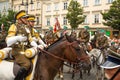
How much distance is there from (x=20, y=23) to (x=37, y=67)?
1.25m

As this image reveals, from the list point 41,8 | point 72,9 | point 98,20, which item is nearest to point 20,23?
point 72,9

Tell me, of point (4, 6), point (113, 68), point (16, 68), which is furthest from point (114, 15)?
point (4, 6)

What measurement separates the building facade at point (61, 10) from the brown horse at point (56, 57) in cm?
3475

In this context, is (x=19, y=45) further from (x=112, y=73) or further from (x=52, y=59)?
(x=112, y=73)

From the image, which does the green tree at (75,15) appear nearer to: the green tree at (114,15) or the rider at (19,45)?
the green tree at (114,15)

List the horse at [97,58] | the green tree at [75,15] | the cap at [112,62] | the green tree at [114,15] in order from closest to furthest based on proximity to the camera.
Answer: the cap at [112,62]
the horse at [97,58]
the green tree at [114,15]
the green tree at [75,15]

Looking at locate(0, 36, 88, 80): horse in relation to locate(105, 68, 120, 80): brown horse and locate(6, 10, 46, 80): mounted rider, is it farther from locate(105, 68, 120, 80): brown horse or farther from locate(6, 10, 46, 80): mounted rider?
locate(105, 68, 120, 80): brown horse

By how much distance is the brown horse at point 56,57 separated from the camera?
7301 millimetres

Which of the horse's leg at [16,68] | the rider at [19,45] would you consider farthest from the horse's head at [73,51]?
the horse's leg at [16,68]

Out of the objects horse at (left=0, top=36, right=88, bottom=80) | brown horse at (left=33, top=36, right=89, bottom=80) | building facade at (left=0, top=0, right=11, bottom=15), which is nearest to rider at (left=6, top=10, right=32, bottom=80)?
horse at (left=0, top=36, right=88, bottom=80)

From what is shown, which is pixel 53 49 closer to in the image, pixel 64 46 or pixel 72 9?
pixel 64 46

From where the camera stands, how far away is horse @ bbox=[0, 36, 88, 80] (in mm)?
7258

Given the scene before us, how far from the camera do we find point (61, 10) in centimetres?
5472

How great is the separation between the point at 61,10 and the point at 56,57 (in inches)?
1879
